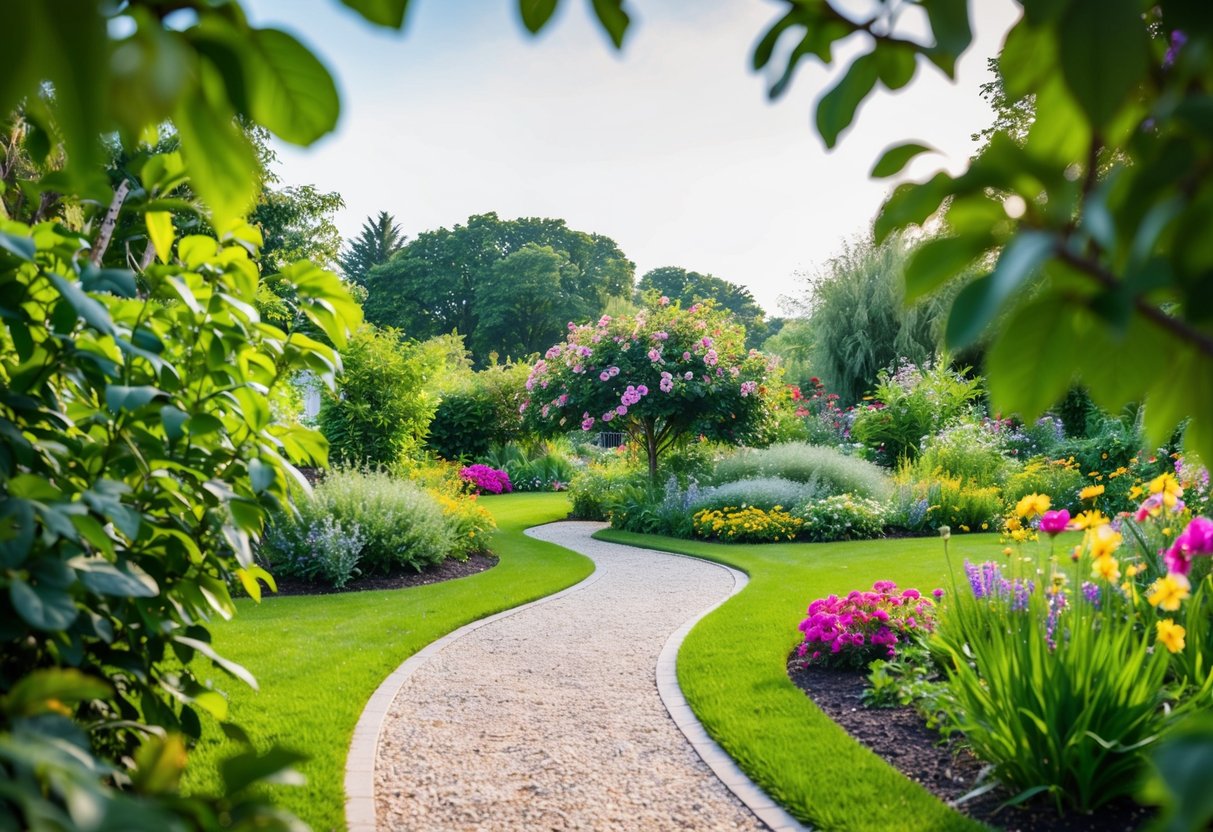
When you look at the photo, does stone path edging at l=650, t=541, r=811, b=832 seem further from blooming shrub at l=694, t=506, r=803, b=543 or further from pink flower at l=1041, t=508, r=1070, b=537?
blooming shrub at l=694, t=506, r=803, b=543

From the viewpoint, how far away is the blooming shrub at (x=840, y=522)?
9.80 m

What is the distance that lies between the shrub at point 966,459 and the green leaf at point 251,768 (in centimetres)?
1187

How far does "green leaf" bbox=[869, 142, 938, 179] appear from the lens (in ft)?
1.69

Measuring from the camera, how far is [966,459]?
12039 millimetres

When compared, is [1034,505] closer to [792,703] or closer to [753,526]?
[792,703]

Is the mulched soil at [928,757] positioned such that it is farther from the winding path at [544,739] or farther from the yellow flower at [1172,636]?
the winding path at [544,739]

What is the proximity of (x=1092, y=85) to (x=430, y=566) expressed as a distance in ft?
26.8

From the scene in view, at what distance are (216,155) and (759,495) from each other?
10.4 metres

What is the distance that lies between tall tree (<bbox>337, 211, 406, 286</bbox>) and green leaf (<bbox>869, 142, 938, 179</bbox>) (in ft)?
171

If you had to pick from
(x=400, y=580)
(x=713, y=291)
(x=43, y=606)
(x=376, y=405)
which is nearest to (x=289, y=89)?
(x=43, y=606)

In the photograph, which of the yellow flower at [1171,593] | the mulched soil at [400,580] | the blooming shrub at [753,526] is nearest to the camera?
the yellow flower at [1171,593]

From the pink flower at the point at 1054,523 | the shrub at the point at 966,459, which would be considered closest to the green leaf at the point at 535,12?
the pink flower at the point at 1054,523

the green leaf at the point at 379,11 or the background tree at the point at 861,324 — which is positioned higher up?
the background tree at the point at 861,324

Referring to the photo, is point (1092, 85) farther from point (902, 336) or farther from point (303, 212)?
point (303, 212)
